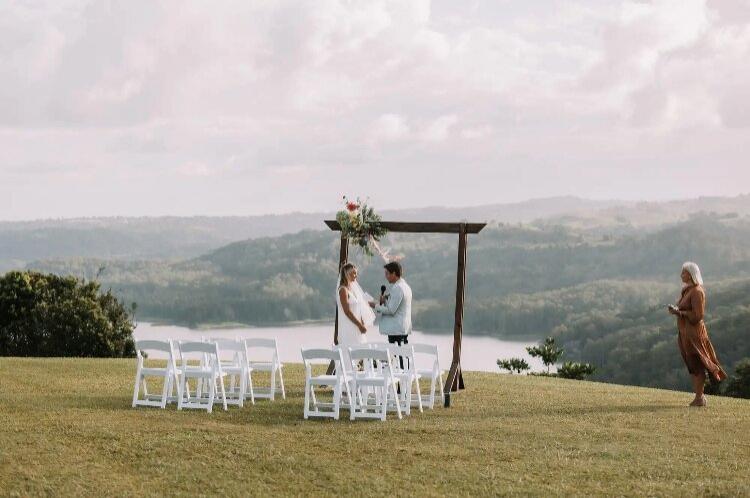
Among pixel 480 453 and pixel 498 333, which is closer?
pixel 480 453

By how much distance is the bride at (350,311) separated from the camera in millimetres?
14172

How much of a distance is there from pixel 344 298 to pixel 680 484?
606 centimetres

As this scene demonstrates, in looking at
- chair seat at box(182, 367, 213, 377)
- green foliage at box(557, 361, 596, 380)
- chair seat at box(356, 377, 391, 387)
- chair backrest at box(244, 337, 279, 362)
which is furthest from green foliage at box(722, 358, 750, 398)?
chair seat at box(182, 367, 213, 377)

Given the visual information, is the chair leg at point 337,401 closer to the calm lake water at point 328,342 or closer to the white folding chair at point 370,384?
the white folding chair at point 370,384

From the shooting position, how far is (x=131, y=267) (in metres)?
88.2

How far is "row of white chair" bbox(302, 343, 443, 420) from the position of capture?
12.0 m

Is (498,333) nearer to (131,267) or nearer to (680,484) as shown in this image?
(131,267)

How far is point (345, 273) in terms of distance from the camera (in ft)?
46.6

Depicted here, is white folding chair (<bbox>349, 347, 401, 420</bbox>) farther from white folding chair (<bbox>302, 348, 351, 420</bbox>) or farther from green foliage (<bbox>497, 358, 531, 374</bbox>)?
green foliage (<bbox>497, 358, 531, 374</bbox>)

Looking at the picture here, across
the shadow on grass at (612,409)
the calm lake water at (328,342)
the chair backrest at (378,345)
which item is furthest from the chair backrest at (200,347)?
the shadow on grass at (612,409)

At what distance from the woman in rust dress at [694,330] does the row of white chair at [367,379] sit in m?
3.20

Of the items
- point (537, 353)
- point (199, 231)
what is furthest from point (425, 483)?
point (199, 231)

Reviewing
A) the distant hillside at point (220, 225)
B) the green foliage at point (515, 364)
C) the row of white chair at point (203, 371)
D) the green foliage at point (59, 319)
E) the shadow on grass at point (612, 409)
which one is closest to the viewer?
the row of white chair at point (203, 371)

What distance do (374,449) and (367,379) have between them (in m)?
1.71
